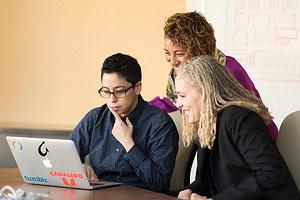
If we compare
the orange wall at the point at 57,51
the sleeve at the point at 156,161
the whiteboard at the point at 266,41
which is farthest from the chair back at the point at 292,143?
the orange wall at the point at 57,51

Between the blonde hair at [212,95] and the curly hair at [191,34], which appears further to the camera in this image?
the curly hair at [191,34]

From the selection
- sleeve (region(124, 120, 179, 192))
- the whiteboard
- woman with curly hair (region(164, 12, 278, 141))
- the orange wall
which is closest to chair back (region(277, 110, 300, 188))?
woman with curly hair (region(164, 12, 278, 141))

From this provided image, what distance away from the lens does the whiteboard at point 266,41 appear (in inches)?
146

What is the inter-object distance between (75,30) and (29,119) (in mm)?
751

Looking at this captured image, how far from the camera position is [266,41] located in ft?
12.6

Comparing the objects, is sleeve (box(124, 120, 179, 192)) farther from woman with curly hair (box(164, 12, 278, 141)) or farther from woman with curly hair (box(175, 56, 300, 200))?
woman with curly hair (box(164, 12, 278, 141))

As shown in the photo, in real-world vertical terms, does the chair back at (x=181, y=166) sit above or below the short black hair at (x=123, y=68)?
below

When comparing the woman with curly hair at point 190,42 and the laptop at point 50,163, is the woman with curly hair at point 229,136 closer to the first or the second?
the laptop at point 50,163

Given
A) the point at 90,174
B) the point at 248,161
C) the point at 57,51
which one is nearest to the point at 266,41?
the point at 57,51

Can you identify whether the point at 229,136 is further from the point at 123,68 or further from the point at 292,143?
the point at 123,68

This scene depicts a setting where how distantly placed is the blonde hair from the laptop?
464 mm

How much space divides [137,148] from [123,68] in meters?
0.39

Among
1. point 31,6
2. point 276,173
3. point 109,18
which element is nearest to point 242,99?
point 276,173

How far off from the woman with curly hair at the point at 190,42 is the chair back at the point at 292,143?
1.24ft
